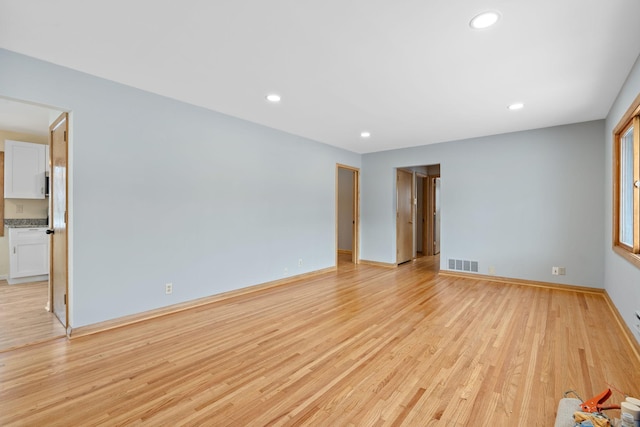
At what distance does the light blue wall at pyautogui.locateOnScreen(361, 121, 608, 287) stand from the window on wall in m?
0.89

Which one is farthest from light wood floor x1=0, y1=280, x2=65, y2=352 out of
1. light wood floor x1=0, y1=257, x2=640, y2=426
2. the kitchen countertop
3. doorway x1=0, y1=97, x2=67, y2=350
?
the kitchen countertop

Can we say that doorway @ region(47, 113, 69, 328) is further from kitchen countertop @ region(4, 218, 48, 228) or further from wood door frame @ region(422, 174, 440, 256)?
wood door frame @ region(422, 174, 440, 256)

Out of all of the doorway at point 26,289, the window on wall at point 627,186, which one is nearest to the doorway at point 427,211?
the window on wall at point 627,186

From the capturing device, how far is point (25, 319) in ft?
10.5

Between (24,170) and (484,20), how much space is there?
6698 mm

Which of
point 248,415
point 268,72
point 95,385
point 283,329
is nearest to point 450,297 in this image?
point 283,329

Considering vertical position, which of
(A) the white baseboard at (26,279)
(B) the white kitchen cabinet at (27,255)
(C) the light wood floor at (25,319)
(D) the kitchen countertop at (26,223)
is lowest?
(C) the light wood floor at (25,319)

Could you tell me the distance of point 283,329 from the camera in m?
3.00

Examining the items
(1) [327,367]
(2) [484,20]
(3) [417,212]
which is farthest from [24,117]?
(3) [417,212]

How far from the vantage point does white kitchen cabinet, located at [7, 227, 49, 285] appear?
4777 mm

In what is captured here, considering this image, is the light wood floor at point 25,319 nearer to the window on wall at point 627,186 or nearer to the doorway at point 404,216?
the window on wall at point 627,186

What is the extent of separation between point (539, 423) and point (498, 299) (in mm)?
2651

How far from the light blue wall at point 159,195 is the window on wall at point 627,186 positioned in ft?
13.4

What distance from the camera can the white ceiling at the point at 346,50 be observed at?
1.96m
